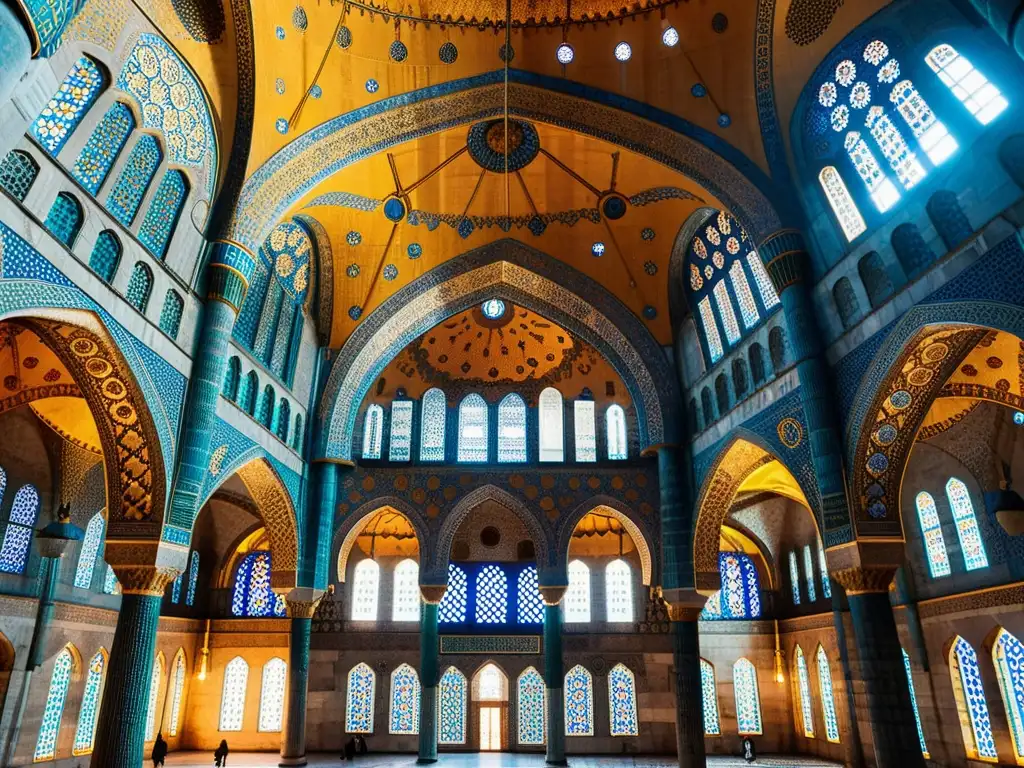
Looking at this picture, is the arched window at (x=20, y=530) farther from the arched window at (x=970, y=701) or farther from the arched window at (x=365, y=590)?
the arched window at (x=970, y=701)

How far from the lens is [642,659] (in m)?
20.5

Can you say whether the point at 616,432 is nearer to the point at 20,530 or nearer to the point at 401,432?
the point at 401,432

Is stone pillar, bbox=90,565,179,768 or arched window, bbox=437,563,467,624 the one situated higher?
arched window, bbox=437,563,467,624

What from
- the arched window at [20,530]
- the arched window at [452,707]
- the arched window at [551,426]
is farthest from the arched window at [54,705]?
the arched window at [551,426]

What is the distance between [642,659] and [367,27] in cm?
1718

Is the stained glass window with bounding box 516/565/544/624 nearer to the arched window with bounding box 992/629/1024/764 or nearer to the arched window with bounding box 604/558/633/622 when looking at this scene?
the arched window with bounding box 604/558/633/622

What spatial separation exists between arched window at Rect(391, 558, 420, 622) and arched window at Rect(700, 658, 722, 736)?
8337 mm

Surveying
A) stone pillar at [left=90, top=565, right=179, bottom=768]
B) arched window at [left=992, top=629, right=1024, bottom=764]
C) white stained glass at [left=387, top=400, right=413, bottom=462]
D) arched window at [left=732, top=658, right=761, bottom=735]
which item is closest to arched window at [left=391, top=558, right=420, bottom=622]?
white stained glass at [left=387, top=400, right=413, bottom=462]

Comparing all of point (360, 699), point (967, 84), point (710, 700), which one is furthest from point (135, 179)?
point (710, 700)

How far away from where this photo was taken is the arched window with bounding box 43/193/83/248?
838cm

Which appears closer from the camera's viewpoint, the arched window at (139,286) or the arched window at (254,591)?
the arched window at (139,286)

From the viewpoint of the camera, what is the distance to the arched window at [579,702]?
20.0m

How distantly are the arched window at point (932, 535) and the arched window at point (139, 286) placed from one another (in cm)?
1489

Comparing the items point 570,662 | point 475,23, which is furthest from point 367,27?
point 570,662
